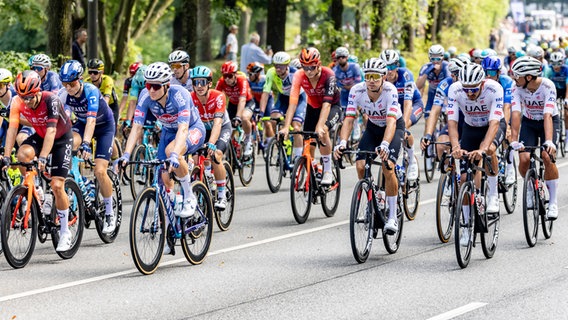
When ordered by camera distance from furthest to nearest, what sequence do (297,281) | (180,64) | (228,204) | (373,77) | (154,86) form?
(180,64) → (228,204) → (373,77) → (154,86) → (297,281)

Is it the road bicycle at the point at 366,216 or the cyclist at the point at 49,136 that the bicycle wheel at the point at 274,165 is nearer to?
the road bicycle at the point at 366,216

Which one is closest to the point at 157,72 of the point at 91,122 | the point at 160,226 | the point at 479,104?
the point at 160,226

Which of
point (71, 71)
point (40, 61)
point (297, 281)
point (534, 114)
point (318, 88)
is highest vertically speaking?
point (40, 61)

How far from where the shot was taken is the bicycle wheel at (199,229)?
11.3 m

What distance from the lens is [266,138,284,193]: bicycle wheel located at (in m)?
16.6

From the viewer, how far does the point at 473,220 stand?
11320 mm

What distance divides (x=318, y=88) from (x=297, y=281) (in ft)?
17.2

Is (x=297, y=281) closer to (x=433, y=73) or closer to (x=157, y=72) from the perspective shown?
(x=157, y=72)

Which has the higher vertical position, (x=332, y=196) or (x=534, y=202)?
(x=534, y=202)

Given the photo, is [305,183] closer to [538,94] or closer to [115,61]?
[538,94]

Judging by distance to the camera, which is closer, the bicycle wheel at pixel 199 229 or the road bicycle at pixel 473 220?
the road bicycle at pixel 473 220

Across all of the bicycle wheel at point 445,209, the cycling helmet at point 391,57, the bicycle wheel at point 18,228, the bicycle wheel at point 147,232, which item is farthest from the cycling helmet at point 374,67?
the cycling helmet at point 391,57

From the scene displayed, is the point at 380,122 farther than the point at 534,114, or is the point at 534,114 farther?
the point at 534,114

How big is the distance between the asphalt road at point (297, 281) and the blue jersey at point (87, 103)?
54.2 inches
